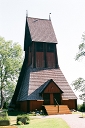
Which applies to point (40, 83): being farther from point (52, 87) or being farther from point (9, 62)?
point (9, 62)

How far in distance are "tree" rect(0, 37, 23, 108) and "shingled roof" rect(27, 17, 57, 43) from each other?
11489mm

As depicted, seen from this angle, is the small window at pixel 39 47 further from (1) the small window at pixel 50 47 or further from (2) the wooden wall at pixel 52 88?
(2) the wooden wall at pixel 52 88

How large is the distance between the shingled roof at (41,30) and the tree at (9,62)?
11.5 metres

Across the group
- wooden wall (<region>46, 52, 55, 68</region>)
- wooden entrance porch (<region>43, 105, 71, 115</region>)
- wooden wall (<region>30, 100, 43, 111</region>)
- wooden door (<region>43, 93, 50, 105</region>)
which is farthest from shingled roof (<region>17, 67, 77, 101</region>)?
wooden entrance porch (<region>43, 105, 71, 115</region>)

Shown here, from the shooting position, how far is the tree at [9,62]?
→ 51622 mm

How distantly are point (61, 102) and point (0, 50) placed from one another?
2358 cm

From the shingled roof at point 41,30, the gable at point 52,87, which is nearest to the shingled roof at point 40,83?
the gable at point 52,87

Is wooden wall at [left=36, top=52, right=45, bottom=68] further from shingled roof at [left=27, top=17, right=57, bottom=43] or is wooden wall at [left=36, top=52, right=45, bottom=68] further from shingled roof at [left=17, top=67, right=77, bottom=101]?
shingled roof at [left=27, top=17, right=57, bottom=43]

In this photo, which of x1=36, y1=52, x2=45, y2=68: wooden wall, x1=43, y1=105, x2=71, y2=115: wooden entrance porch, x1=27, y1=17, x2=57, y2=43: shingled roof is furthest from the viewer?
x1=27, y1=17, x2=57, y2=43: shingled roof

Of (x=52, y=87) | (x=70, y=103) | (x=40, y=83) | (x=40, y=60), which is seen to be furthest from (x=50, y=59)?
(x=70, y=103)

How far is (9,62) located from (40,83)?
17.3m

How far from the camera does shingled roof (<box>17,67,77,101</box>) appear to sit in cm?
3433

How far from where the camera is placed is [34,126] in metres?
19.1

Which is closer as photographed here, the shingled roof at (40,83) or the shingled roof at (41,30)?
the shingled roof at (40,83)
